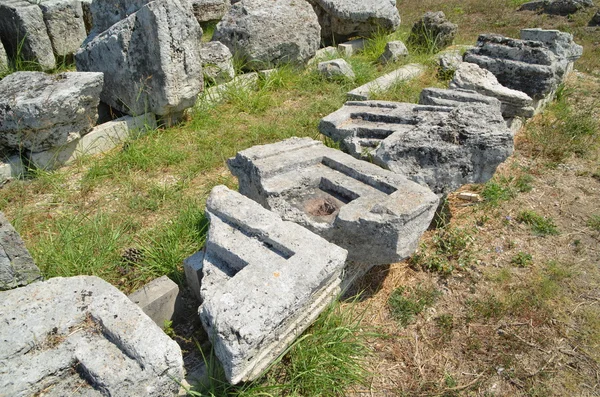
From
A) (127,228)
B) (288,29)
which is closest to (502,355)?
(127,228)

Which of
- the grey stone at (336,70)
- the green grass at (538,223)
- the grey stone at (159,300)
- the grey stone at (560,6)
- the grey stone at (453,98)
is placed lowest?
the green grass at (538,223)

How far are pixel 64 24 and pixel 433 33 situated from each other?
222 inches

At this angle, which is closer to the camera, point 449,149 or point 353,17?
point 449,149

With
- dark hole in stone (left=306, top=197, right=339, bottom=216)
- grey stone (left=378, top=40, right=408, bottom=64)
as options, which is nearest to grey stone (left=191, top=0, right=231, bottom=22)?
grey stone (left=378, top=40, right=408, bottom=64)

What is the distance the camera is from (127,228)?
3.15 meters

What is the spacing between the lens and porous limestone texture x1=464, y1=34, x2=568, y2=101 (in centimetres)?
473

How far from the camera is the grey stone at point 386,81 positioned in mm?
5109

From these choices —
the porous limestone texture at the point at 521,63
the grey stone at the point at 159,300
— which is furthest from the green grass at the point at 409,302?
the porous limestone texture at the point at 521,63

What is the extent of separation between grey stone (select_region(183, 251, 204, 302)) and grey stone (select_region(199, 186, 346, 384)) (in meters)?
0.24

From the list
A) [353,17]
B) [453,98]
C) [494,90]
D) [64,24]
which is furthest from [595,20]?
[64,24]

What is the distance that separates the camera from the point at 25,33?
5102 millimetres

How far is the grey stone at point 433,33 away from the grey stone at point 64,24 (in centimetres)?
511

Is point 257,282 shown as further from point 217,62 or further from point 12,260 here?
point 217,62

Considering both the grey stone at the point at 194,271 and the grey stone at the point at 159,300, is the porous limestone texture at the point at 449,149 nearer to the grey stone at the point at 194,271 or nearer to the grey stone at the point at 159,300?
the grey stone at the point at 194,271
